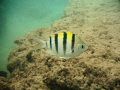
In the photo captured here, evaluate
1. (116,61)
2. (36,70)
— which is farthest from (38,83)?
(116,61)

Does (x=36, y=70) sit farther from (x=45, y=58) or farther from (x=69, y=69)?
(x=69, y=69)

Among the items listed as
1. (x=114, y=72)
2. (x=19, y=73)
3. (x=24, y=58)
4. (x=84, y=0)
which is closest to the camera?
(x=114, y=72)

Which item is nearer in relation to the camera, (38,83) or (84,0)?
(38,83)

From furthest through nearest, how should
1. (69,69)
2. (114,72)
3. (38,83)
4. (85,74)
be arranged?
(38,83) < (69,69) < (85,74) < (114,72)

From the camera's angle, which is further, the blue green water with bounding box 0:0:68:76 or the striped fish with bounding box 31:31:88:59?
the blue green water with bounding box 0:0:68:76

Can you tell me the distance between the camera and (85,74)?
183 cm

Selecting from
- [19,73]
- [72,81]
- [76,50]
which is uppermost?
[76,50]

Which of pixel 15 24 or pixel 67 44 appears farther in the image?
pixel 15 24

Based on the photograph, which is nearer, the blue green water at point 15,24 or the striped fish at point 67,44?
the striped fish at point 67,44

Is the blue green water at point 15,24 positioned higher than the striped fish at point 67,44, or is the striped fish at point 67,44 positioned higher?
the blue green water at point 15,24

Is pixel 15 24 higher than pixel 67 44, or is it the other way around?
pixel 15 24

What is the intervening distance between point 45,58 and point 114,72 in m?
1.99

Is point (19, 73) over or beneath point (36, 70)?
beneath

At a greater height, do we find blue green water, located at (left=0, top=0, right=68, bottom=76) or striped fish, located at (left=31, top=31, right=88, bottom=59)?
blue green water, located at (left=0, top=0, right=68, bottom=76)
